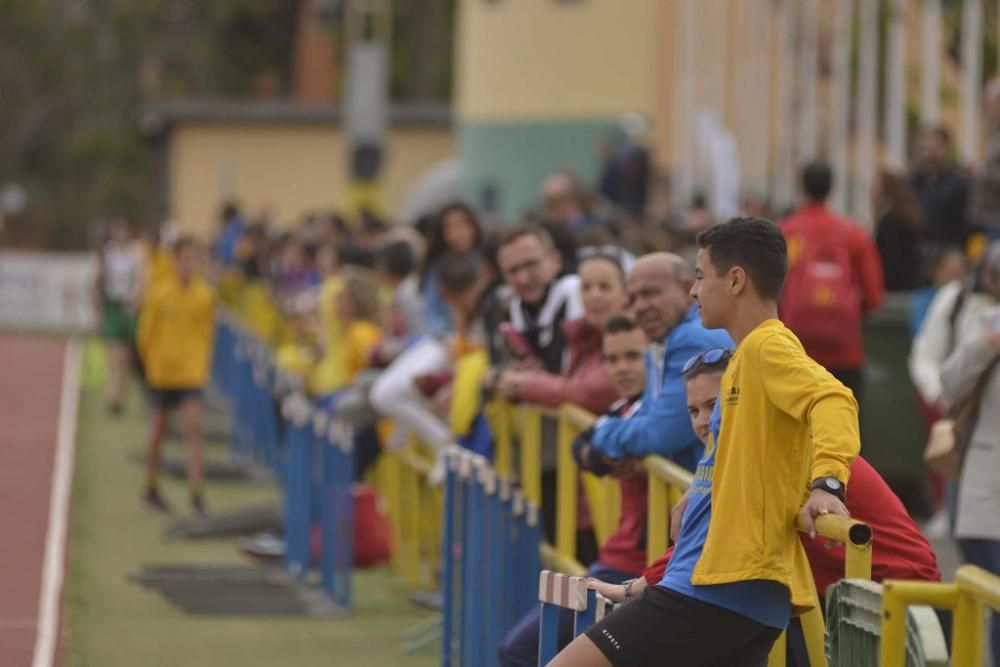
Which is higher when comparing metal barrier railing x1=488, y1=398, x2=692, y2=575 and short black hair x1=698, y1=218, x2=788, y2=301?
short black hair x1=698, y1=218, x2=788, y2=301

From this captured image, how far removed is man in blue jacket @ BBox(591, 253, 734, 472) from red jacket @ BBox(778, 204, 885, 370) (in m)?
4.78

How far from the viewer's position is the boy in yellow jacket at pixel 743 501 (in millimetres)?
5680

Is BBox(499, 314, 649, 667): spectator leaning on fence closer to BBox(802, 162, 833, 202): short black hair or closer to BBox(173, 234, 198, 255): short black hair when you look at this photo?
BBox(802, 162, 833, 202): short black hair

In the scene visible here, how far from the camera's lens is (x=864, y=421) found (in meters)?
15.0

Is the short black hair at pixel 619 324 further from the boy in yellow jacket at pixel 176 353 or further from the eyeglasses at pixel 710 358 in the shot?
the boy in yellow jacket at pixel 176 353

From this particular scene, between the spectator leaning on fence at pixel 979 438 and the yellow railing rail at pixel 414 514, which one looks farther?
the yellow railing rail at pixel 414 514

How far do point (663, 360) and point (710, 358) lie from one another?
1006mm

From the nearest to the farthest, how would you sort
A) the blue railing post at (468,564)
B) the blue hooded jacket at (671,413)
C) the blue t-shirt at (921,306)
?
1. the blue hooded jacket at (671,413)
2. the blue railing post at (468,564)
3. the blue t-shirt at (921,306)

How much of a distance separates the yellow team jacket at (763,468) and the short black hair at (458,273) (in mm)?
6753

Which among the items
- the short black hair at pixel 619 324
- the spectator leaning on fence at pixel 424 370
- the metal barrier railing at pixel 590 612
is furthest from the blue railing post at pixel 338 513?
the metal barrier railing at pixel 590 612

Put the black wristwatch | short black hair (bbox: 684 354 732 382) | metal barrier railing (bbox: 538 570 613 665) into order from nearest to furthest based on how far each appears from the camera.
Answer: the black wristwatch < metal barrier railing (bbox: 538 570 613 665) < short black hair (bbox: 684 354 732 382)

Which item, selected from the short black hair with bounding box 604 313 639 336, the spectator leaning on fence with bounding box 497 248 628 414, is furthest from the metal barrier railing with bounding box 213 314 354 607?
the short black hair with bounding box 604 313 639 336

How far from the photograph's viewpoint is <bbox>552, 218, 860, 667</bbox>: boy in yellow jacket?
5.68m

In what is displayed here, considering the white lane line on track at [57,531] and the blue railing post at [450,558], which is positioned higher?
the blue railing post at [450,558]
